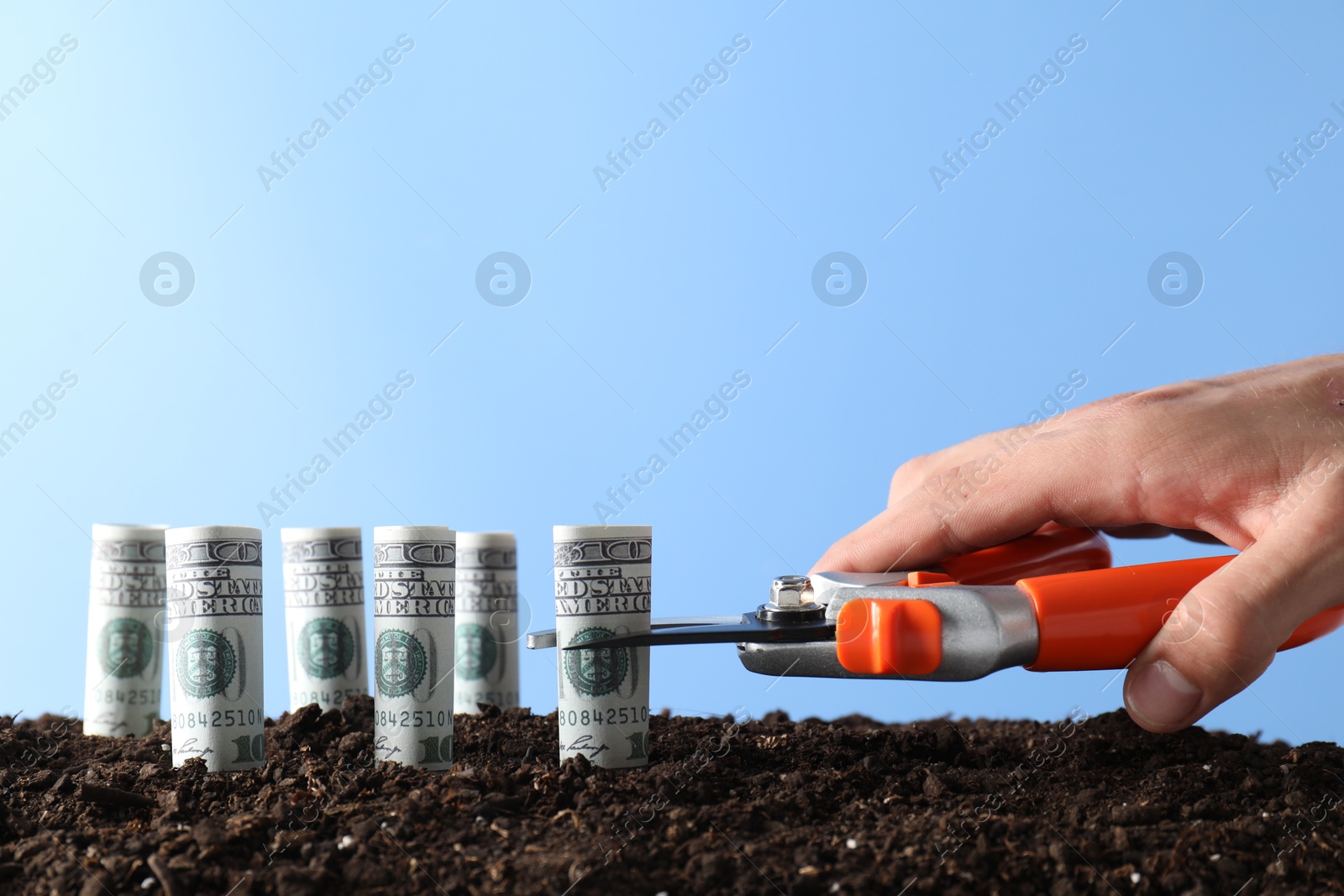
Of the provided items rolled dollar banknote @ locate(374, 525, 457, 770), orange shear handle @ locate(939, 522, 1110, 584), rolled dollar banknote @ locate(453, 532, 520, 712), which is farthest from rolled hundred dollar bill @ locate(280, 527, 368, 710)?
Result: orange shear handle @ locate(939, 522, 1110, 584)

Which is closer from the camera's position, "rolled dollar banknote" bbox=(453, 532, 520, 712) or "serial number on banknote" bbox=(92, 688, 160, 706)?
"serial number on banknote" bbox=(92, 688, 160, 706)

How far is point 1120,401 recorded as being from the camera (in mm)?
2326

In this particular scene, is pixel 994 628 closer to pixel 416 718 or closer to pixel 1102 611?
pixel 1102 611

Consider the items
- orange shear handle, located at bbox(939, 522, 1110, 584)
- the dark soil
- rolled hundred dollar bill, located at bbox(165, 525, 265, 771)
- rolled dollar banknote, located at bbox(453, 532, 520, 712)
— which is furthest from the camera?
rolled dollar banknote, located at bbox(453, 532, 520, 712)

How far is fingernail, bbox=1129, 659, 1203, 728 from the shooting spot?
1.82 m

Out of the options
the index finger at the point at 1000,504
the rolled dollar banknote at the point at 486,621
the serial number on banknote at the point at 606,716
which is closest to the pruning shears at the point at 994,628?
the serial number on banknote at the point at 606,716

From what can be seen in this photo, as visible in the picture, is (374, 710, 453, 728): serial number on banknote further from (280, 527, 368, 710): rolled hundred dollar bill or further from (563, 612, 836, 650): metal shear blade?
(280, 527, 368, 710): rolled hundred dollar bill

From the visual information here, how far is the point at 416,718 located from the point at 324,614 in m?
0.73

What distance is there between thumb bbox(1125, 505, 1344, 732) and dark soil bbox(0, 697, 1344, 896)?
157mm

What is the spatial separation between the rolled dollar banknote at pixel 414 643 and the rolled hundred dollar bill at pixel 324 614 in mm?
543

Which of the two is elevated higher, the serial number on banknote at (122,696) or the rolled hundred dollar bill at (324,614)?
the rolled hundred dollar bill at (324,614)

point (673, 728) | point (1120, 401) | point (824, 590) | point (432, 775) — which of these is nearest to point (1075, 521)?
point (1120, 401)

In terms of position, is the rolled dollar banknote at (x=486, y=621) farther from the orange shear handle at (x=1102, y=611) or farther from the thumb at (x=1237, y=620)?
the thumb at (x=1237, y=620)

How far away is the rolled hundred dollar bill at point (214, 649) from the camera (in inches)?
81.1
